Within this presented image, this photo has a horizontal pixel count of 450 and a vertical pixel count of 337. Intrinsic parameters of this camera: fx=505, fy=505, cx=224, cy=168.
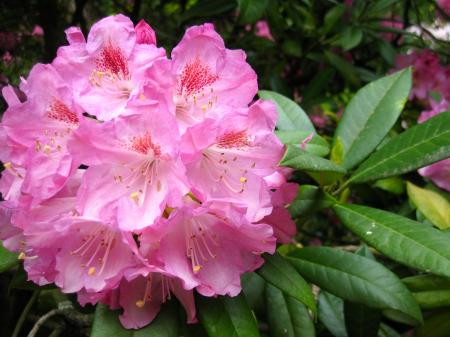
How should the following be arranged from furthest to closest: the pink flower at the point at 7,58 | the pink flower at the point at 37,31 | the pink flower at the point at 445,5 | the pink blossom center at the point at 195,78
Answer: the pink flower at the point at 445,5 < the pink flower at the point at 37,31 < the pink flower at the point at 7,58 < the pink blossom center at the point at 195,78

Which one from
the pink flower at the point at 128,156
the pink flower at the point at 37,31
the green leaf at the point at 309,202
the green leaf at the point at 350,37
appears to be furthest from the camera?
the green leaf at the point at 350,37

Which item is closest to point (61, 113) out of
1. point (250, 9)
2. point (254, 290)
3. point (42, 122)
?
point (42, 122)

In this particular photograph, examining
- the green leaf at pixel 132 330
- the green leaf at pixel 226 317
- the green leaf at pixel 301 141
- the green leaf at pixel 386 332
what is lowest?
the green leaf at pixel 386 332

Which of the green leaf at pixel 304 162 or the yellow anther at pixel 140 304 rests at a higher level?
the green leaf at pixel 304 162

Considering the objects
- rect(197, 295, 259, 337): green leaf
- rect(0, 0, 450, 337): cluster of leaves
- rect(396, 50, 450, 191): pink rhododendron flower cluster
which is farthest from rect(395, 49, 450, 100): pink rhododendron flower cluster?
rect(197, 295, 259, 337): green leaf

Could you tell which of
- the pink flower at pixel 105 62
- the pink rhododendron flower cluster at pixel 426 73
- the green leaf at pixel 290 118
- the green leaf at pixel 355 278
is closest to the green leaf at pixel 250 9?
the green leaf at pixel 290 118

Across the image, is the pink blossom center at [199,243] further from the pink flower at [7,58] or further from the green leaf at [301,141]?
the pink flower at [7,58]
